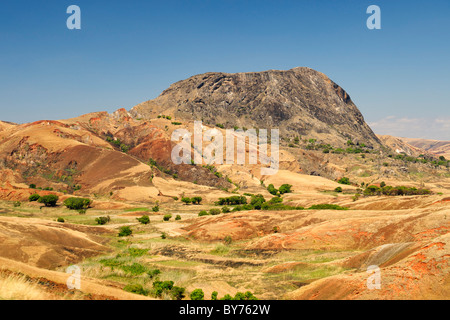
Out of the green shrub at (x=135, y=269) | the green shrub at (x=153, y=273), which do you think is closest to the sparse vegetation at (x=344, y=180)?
the green shrub at (x=135, y=269)

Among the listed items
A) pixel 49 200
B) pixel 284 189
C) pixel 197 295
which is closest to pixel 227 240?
pixel 197 295

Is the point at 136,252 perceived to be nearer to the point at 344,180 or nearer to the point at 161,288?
the point at 161,288

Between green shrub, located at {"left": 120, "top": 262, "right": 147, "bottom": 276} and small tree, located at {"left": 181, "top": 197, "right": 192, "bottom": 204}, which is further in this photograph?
small tree, located at {"left": 181, "top": 197, "right": 192, "bottom": 204}

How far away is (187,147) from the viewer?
415 feet

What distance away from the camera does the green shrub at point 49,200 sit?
72.0 meters

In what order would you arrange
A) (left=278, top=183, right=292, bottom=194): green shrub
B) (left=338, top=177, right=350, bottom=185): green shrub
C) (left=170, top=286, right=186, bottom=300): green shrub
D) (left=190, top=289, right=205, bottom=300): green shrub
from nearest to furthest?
(left=190, top=289, right=205, bottom=300): green shrub
(left=170, top=286, right=186, bottom=300): green shrub
(left=278, top=183, right=292, bottom=194): green shrub
(left=338, top=177, right=350, bottom=185): green shrub

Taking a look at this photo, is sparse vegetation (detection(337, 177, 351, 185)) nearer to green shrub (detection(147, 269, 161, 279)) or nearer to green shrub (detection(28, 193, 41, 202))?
green shrub (detection(28, 193, 41, 202))

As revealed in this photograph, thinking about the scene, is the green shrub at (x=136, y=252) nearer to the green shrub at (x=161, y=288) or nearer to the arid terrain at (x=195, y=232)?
the arid terrain at (x=195, y=232)

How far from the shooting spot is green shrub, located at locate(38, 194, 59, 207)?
236 ft

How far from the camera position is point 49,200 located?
71.9 m

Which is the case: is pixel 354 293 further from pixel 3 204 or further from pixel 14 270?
pixel 3 204

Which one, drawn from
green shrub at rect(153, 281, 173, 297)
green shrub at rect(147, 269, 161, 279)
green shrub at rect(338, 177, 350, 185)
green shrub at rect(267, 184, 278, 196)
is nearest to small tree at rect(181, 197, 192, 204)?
green shrub at rect(267, 184, 278, 196)
